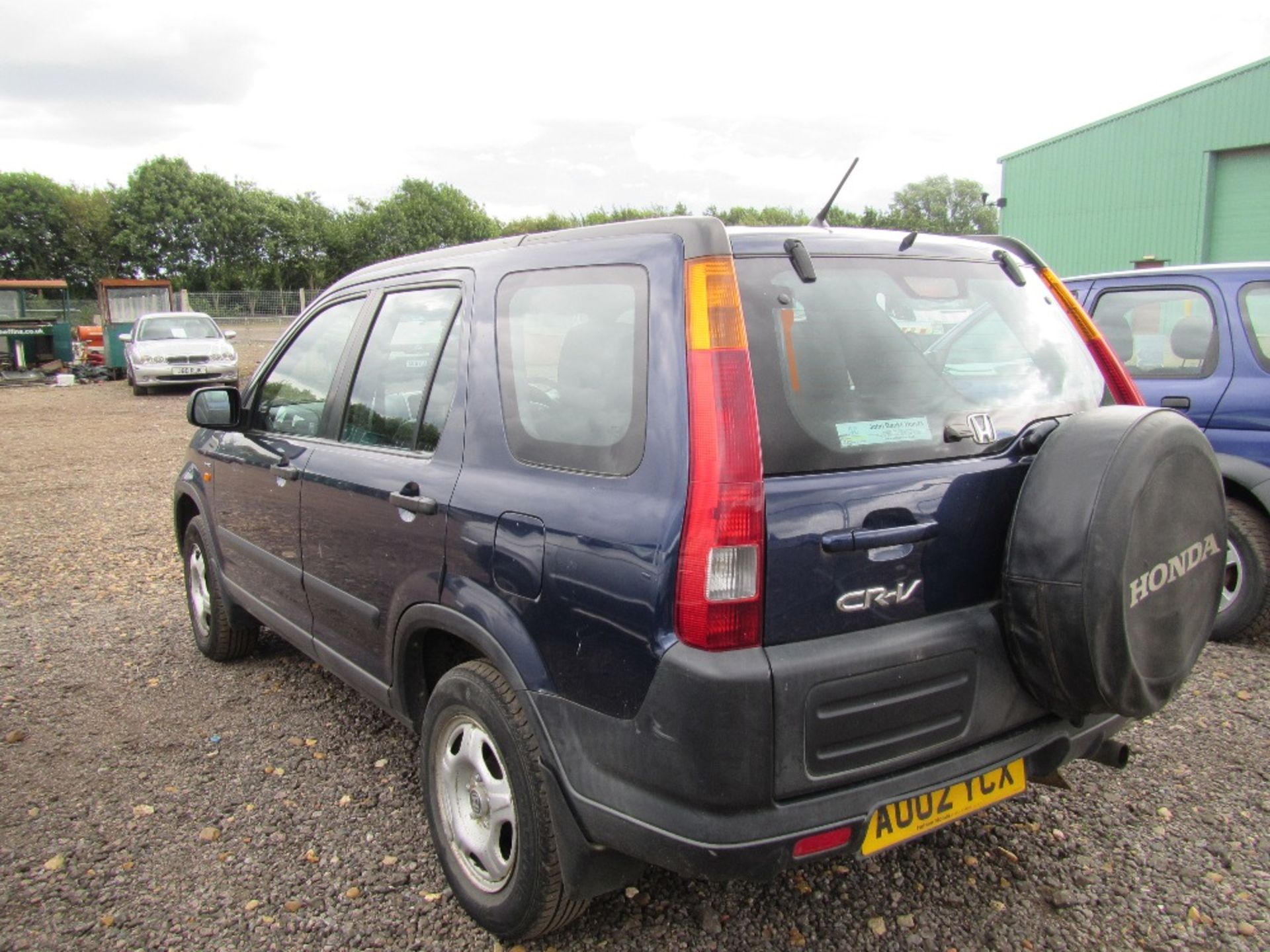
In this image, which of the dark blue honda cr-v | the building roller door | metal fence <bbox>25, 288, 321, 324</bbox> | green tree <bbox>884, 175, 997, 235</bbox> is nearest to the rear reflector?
the dark blue honda cr-v

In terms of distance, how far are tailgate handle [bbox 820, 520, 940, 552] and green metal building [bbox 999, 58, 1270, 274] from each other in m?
22.8

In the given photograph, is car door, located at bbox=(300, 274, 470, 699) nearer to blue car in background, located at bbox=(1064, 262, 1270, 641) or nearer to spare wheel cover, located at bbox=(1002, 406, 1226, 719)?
spare wheel cover, located at bbox=(1002, 406, 1226, 719)

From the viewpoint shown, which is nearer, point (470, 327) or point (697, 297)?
point (697, 297)

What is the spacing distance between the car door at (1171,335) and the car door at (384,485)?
3.35 meters

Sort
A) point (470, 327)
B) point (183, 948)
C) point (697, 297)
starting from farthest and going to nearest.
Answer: point (470, 327) < point (183, 948) < point (697, 297)

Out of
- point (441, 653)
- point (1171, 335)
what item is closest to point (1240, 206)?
point (1171, 335)

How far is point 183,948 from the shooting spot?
8.38ft

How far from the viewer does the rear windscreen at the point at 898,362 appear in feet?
6.91

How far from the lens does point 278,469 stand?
3645 millimetres

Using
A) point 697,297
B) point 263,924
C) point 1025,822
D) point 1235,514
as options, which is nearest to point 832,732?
point 697,297

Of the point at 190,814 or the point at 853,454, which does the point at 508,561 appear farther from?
the point at 190,814

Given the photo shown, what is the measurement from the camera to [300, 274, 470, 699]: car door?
273cm

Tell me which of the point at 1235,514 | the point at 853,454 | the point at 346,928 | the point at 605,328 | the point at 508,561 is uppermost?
the point at 605,328

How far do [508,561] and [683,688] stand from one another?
630mm
